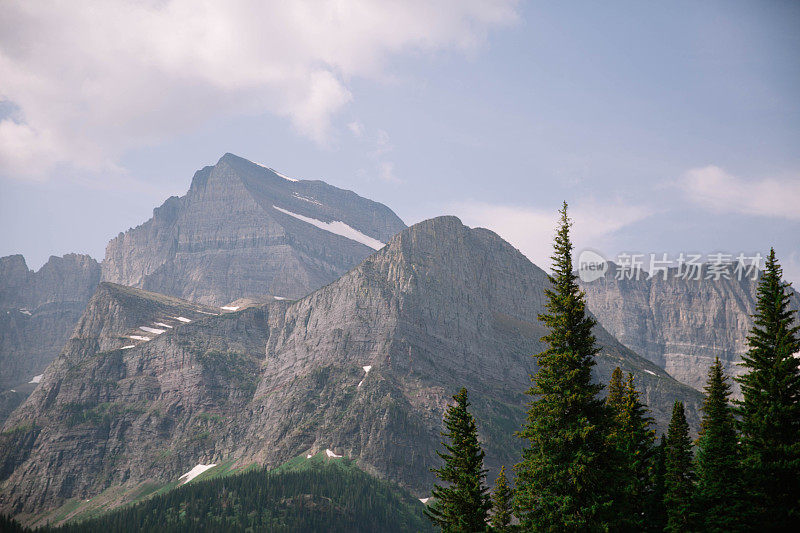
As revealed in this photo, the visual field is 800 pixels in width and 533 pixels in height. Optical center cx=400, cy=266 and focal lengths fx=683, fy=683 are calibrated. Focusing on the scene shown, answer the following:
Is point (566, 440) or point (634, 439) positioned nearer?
point (566, 440)

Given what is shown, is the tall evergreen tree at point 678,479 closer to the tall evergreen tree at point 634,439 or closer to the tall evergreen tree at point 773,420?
the tall evergreen tree at point 634,439

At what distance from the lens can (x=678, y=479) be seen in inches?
2312

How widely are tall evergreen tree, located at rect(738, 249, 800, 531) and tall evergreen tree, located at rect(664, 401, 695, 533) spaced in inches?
197

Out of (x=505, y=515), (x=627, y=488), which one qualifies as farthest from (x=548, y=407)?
(x=505, y=515)

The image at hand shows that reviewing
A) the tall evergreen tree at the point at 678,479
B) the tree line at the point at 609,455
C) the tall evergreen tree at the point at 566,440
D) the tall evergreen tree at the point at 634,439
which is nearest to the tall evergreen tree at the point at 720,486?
the tree line at the point at 609,455

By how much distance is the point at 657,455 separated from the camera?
53.9 metres

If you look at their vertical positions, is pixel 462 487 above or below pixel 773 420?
below

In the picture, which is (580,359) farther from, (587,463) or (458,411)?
(458,411)

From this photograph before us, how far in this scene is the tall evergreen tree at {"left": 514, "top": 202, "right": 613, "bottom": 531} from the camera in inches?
1431

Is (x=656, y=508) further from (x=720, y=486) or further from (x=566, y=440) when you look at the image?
(x=566, y=440)

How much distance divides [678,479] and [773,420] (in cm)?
1961

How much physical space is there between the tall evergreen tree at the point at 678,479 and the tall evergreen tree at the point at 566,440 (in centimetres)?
1210

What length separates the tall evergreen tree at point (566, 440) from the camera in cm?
3634

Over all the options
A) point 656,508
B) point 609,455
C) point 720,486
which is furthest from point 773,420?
point 656,508
